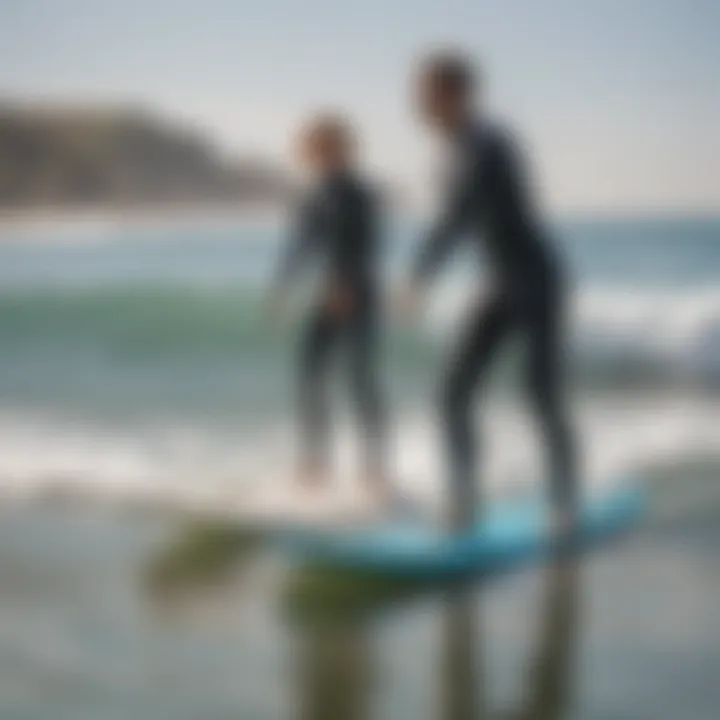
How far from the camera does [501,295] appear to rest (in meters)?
1.32

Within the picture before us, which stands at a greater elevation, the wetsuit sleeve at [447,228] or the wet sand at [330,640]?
the wetsuit sleeve at [447,228]

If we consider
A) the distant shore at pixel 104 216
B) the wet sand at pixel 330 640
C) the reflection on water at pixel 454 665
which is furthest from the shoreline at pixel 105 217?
the reflection on water at pixel 454 665

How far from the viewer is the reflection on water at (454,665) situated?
1.32m

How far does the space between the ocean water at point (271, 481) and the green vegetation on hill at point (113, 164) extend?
0.04 m

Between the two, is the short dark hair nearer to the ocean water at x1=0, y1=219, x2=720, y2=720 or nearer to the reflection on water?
the ocean water at x1=0, y1=219, x2=720, y2=720

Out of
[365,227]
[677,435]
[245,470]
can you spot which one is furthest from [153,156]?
[677,435]

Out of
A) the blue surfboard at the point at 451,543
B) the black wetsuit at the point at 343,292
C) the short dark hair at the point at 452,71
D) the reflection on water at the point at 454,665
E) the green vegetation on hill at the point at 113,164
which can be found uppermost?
the short dark hair at the point at 452,71

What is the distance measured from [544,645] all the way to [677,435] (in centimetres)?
28

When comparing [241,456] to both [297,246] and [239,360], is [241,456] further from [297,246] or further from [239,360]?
[297,246]

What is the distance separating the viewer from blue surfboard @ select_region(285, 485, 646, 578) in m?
1.32

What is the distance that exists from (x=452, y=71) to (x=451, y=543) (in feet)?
1.68

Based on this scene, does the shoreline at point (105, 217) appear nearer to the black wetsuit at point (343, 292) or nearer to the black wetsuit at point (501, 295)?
the black wetsuit at point (343, 292)

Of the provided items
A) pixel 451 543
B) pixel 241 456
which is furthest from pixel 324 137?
pixel 451 543

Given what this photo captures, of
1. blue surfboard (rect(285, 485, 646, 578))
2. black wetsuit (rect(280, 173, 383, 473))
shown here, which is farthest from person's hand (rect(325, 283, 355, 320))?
blue surfboard (rect(285, 485, 646, 578))
